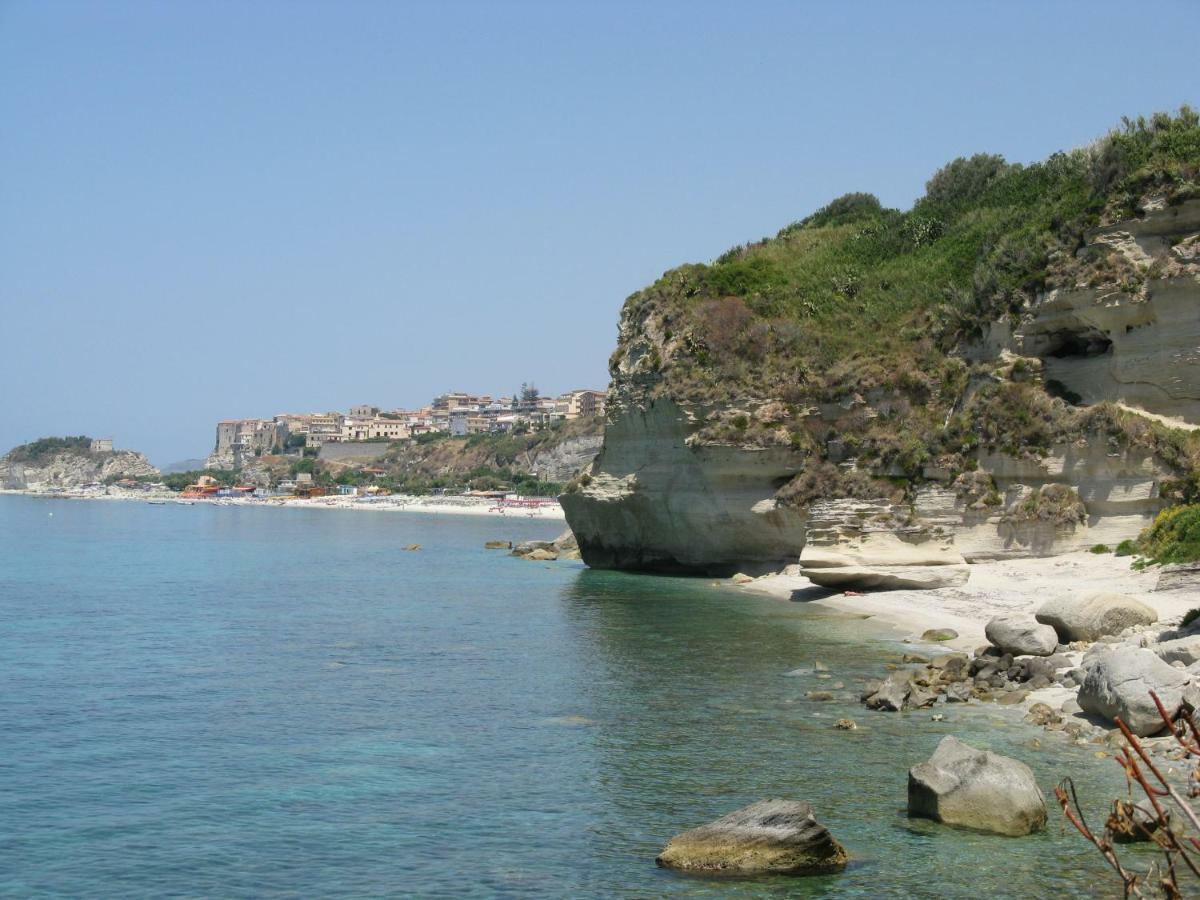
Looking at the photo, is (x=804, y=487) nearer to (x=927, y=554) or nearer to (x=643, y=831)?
(x=927, y=554)

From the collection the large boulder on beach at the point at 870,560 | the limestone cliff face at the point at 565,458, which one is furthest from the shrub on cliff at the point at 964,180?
the limestone cliff face at the point at 565,458

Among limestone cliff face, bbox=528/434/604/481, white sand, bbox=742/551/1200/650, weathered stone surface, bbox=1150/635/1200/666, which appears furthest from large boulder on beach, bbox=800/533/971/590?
limestone cliff face, bbox=528/434/604/481

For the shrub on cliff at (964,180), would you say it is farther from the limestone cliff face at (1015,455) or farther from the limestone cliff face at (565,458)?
the limestone cliff face at (565,458)

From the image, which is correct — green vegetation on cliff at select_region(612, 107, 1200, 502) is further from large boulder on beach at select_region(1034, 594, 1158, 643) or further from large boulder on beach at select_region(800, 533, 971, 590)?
large boulder on beach at select_region(1034, 594, 1158, 643)

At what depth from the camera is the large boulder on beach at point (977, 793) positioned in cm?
1499

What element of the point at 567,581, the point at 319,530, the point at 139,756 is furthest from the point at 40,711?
the point at 319,530

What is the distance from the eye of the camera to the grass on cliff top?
44.5m

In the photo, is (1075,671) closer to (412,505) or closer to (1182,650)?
(1182,650)

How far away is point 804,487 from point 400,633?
1842cm

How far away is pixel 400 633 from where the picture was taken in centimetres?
3569

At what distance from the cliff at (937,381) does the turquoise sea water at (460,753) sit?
909 cm

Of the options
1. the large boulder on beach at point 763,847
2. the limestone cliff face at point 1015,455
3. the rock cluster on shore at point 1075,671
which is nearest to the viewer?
the large boulder on beach at point 763,847

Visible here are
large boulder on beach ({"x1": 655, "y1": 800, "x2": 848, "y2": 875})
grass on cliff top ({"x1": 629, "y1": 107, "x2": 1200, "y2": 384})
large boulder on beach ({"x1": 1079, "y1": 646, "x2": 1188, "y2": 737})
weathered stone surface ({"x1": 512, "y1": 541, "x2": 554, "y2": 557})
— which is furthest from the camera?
weathered stone surface ({"x1": 512, "y1": 541, "x2": 554, "y2": 557})

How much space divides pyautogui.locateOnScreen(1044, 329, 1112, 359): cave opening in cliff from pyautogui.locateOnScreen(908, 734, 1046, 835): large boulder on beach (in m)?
31.2
